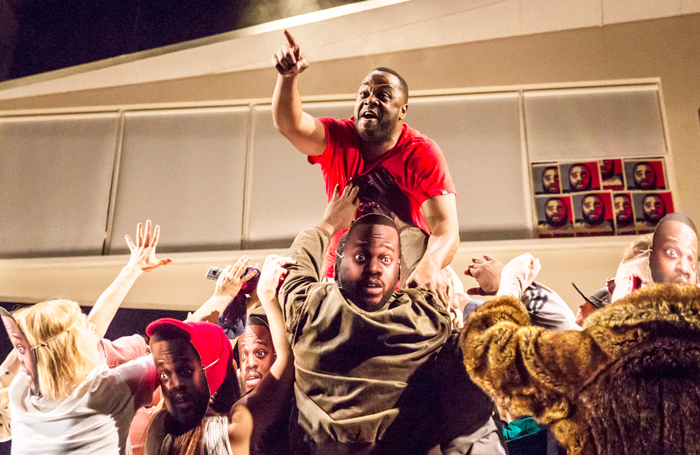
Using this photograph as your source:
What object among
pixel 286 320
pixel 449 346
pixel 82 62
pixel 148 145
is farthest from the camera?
pixel 82 62

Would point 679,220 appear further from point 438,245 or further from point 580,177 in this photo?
point 438,245

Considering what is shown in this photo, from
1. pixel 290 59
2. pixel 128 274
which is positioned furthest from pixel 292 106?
pixel 128 274

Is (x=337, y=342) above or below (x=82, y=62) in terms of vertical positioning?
below

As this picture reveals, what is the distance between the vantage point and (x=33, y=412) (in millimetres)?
2820

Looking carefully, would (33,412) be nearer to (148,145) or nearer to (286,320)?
(286,320)

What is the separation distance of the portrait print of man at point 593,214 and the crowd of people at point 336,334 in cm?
2

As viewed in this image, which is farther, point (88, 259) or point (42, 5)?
point (42, 5)

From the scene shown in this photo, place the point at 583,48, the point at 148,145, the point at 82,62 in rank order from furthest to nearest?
the point at 82,62, the point at 148,145, the point at 583,48

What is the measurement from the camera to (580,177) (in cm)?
312

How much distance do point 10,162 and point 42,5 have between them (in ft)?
4.07

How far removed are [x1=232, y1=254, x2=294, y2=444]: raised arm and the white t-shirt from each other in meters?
0.60

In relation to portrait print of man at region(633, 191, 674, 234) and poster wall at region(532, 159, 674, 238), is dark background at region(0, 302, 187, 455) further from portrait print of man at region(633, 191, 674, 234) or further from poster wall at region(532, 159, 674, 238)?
portrait print of man at region(633, 191, 674, 234)

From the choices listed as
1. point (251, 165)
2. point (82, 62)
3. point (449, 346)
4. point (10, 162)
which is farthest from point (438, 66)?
point (10, 162)

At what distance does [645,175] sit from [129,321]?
9.93 feet
